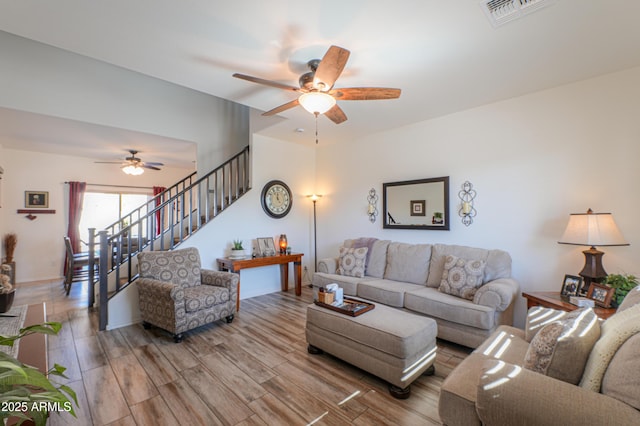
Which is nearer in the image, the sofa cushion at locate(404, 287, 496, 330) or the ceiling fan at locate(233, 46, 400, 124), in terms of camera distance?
the ceiling fan at locate(233, 46, 400, 124)

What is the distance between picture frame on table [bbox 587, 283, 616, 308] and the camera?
2311mm

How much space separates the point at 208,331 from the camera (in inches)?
130

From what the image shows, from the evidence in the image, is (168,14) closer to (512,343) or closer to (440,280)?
(512,343)

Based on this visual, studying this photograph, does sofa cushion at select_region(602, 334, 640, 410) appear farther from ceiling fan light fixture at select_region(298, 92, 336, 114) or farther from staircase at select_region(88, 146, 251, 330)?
staircase at select_region(88, 146, 251, 330)

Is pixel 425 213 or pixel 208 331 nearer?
pixel 208 331

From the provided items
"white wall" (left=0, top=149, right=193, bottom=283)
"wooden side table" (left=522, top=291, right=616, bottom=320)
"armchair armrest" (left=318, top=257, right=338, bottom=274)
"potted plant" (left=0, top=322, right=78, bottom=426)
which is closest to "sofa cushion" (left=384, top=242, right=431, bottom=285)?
"armchair armrest" (left=318, top=257, right=338, bottom=274)

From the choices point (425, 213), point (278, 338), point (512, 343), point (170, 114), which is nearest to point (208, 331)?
point (278, 338)

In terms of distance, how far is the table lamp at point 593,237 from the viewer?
2.46 m

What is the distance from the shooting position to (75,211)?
20.3 feet

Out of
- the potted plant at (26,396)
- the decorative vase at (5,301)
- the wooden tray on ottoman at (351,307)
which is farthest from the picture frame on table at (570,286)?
the decorative vase at (5,301)

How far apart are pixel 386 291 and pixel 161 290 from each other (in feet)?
8.38

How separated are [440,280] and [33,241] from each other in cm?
789

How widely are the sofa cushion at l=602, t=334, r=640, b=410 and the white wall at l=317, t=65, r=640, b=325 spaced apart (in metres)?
2.22

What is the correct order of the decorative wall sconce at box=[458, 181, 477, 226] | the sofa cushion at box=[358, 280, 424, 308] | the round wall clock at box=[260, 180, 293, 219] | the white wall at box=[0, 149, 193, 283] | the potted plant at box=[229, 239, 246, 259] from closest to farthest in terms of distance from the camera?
the sofa cushion at box=[358, 280, 424, 308] < the decorative wall sconce at box=[458, 181, 477, 226] < the potted plant at box=[229, 239, 246, 259] < the round wall clock at box=[260, 180, 293, 219] < the white wall at box=[0, 149, 193, 283]
